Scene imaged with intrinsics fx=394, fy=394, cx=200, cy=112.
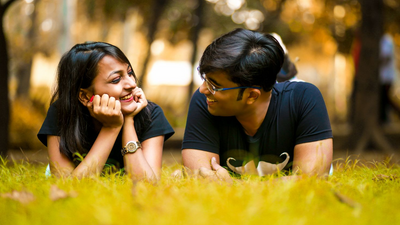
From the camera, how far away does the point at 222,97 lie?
111 inches

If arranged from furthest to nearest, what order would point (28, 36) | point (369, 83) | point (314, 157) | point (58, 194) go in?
point (28, 36)
point (369, 83)
point (314, 157)
point (58, 194)

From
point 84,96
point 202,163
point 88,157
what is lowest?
point 202,163

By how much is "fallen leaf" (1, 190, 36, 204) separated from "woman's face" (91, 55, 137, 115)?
108cm

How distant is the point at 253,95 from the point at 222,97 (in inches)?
9.6

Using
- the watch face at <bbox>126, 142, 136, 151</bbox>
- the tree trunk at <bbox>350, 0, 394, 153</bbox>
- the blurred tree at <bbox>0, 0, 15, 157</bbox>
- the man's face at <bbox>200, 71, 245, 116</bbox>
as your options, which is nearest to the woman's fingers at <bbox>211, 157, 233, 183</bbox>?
the man's face at <bbox>200, 71, 245, 116</bbox>

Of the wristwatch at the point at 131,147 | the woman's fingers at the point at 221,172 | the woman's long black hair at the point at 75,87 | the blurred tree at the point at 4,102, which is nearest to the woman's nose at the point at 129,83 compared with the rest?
the woman's long black hair at the point at 75,87

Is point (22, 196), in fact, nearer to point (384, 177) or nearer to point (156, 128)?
point (156, 128)

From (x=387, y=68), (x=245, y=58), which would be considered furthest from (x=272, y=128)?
(x=387, y=68)

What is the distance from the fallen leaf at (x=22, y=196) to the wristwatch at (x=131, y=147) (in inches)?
37.2

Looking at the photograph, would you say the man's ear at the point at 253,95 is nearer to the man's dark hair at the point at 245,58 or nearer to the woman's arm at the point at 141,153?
the man's dark hair at the point at 245,58

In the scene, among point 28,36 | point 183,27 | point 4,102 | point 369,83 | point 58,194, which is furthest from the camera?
point 28,36

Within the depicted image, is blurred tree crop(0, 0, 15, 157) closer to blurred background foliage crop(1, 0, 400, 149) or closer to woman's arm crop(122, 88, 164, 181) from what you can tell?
blurred background foliage crop(1, 0, 400, 149)

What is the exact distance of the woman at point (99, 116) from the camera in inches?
111

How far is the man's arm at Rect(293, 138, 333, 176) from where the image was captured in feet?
8.63
